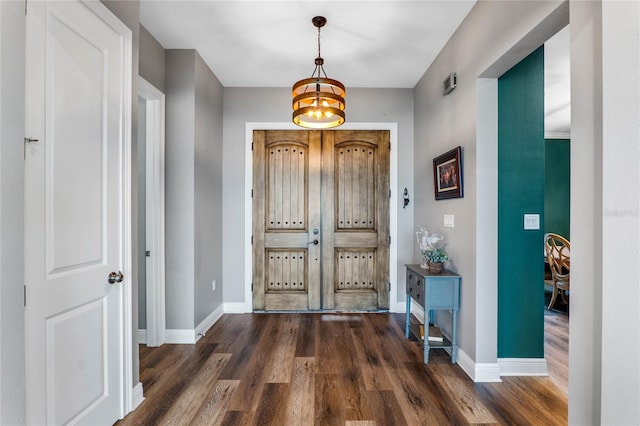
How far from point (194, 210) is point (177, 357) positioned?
139cm

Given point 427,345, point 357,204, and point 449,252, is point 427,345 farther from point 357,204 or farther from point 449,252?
point 357,204

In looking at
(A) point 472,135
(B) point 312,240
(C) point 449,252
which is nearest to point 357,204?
(B) point 312,240

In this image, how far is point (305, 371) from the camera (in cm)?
254

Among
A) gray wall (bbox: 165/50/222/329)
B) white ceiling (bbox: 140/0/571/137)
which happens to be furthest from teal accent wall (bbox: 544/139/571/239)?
gray wall (bbox: 165/50/222/329)

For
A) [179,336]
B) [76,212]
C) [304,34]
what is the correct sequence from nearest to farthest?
1. [76,212]
2. [304,34]
3. [179,336]

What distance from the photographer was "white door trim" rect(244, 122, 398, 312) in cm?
402

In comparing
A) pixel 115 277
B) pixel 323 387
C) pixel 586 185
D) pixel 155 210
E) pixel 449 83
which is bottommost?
pixel 323 387

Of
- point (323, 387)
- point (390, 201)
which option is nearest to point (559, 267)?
point (390, 201)

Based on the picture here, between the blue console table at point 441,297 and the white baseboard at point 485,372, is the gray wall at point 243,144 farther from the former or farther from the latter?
the white baseboard at point 485,372

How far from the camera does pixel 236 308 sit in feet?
13.2

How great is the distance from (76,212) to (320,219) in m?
2.77

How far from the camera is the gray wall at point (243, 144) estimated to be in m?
4.03

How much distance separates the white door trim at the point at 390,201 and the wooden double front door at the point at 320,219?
0.06 metres

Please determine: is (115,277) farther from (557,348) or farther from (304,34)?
(557,348)
